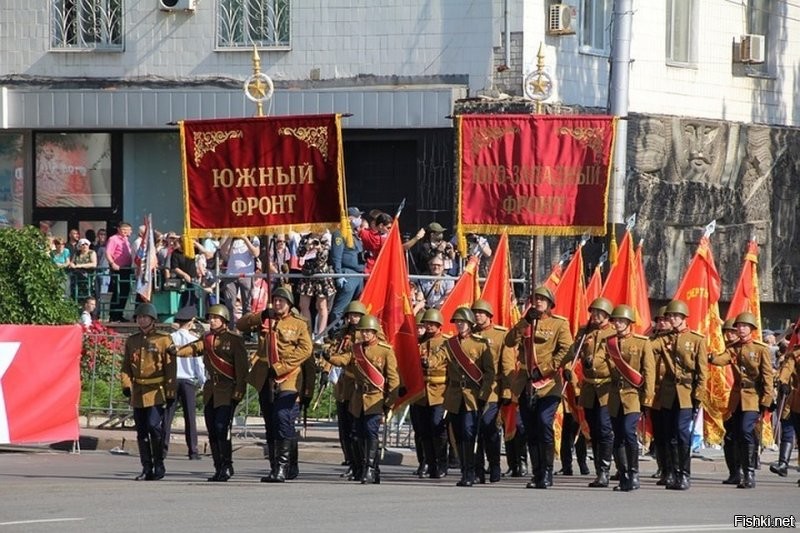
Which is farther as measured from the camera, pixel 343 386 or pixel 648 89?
pixel 648 89

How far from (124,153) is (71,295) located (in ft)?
11.6

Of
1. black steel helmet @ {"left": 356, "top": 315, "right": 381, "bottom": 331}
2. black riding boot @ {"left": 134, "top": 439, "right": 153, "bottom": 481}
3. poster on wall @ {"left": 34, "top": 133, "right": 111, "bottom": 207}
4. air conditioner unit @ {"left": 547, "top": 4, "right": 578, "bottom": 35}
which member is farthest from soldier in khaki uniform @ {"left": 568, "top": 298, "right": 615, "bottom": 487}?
poster on wall @ {"left": 34, "top": 133, "right": 111, "bottom": 207}

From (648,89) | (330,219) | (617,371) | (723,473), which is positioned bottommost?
(723,473)

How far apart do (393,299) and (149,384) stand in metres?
3.07

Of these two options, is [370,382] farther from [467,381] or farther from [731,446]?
[731,446]

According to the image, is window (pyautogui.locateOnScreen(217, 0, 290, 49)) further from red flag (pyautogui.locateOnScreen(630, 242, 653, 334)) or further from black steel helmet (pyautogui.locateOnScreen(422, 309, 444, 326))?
black steel helmet (pyautogui.locateOnScreen(422, 309, 444, 326))

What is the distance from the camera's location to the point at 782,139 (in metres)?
30.9

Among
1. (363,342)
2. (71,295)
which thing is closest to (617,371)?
(363,342)

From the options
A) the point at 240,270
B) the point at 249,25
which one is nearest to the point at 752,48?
the point at 249,25

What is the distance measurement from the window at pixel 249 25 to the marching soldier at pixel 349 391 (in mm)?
11339

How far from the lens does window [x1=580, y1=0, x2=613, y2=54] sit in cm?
2853

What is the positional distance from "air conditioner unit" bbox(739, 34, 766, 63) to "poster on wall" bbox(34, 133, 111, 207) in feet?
34.3

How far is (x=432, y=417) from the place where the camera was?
60.4ft

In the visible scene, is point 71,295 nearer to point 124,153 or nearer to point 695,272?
point 124,153
